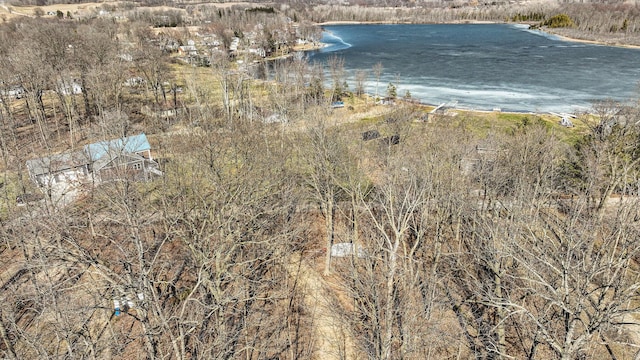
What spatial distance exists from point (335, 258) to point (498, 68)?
70.7 metres

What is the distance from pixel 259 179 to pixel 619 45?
119862mm

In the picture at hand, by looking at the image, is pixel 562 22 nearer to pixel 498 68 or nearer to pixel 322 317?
pixel 498 68

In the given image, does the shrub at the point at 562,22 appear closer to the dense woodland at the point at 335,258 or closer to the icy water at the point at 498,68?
the icy water at the point at 498,68

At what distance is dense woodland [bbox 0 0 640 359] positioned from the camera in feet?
44.4

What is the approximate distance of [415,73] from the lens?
253ft

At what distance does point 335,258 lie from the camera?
2420cm

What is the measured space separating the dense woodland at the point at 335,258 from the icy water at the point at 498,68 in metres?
28.5

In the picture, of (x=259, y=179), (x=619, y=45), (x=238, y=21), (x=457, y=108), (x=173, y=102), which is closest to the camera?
(x=259, y=179)

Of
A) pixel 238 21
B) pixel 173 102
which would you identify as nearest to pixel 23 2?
pixel 238 21

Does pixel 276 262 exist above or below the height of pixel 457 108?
below

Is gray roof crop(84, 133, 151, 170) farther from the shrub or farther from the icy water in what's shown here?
the shrub

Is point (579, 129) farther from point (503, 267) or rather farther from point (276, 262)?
point (276, 262)

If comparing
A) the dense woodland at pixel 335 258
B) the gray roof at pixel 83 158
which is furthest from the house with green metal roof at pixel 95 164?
the dense woodland at pixel 335 258

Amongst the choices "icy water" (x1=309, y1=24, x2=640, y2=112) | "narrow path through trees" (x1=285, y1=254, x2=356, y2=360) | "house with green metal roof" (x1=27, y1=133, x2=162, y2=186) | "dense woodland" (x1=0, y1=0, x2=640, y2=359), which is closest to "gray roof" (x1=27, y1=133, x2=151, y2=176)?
"house with green metal roof" (x1=27, y1=133, x2=162, y2=186)
